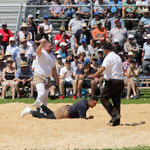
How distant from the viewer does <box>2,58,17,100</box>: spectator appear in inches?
693

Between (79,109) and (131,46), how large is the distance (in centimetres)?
791

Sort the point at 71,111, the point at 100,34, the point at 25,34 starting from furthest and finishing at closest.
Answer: the point at 25,34
the point at 100,34
the point at 71,111

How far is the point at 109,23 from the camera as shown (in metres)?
20.1

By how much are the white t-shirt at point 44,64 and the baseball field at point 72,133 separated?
1.25 metres

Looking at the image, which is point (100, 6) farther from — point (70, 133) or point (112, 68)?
point (70, 133)

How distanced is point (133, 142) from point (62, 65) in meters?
9.80

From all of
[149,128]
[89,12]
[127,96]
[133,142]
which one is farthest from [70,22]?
[133,142]

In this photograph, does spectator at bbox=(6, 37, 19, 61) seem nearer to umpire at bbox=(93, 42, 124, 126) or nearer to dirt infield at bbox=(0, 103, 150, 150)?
dirt infield at bbox=(0, 103, 150, 150)

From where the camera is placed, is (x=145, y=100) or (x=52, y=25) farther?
(x=52, y=25)

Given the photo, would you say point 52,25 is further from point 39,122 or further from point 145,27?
point 39,122

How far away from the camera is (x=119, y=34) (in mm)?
18984

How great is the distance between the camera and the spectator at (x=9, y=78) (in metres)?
17.6

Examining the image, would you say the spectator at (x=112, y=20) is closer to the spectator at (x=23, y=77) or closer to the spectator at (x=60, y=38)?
the spectator at (x=60, y=38)

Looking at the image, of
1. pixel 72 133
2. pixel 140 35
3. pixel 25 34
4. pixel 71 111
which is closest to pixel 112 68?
pixel 71 111
